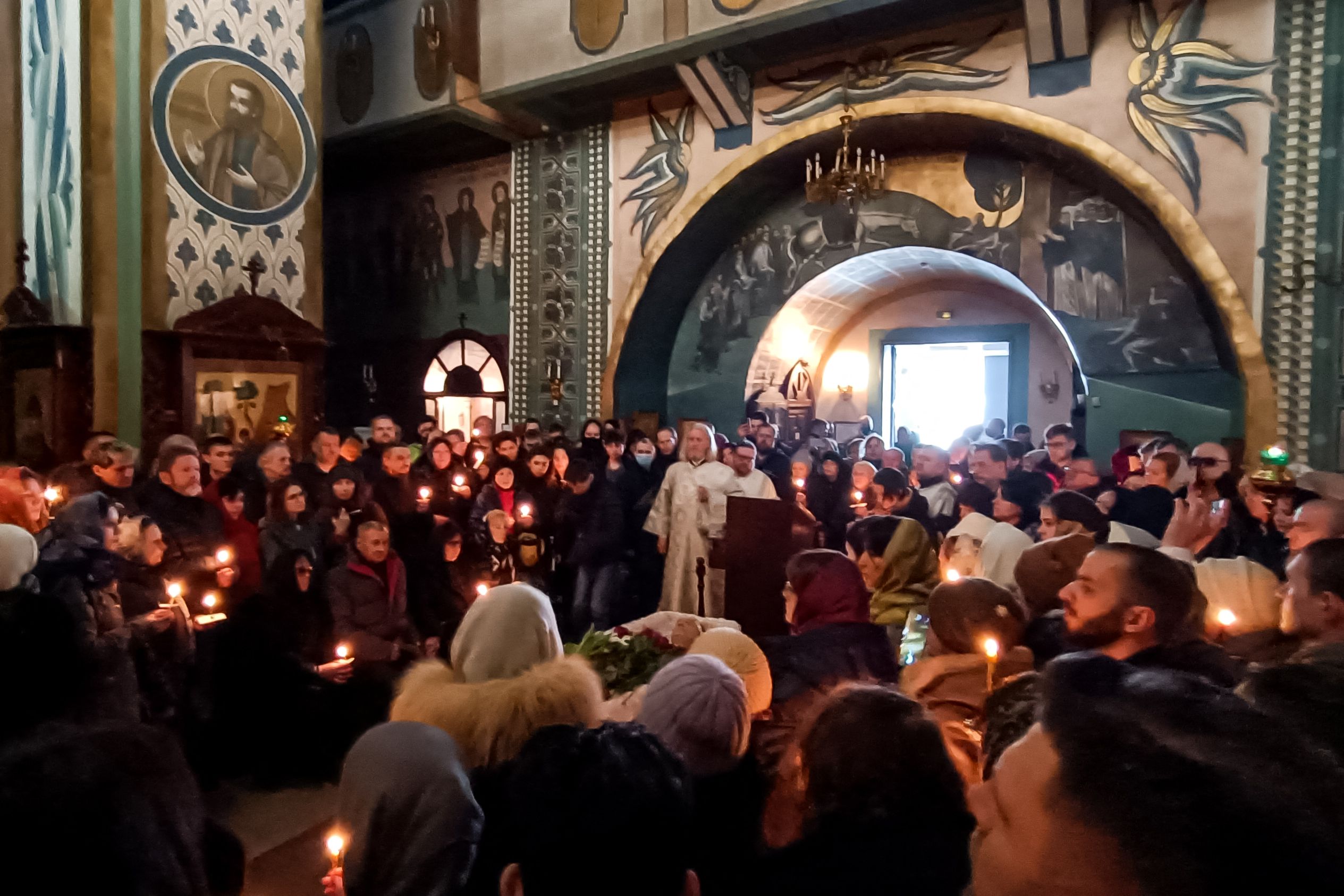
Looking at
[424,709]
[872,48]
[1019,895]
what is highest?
[872,48]

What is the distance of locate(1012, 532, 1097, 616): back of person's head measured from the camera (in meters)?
2.95

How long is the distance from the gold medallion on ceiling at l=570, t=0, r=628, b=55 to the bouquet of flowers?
824cm

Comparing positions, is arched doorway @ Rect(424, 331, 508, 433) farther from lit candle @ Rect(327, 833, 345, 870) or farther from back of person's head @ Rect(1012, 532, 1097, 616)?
lit candle @ Rect(327, 833, 345, 870)

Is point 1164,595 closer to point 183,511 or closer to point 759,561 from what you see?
point 759,561

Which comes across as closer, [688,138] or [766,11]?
[766,11]

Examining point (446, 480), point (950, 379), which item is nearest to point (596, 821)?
point (446, 480)

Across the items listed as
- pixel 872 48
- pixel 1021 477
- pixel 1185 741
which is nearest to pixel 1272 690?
pixel 1185 741

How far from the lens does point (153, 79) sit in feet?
28.2

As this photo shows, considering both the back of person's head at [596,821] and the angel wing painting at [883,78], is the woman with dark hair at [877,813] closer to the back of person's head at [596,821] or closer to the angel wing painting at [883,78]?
the back of person's head at [596,821]

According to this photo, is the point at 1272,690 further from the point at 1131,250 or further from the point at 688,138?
the point at 688,138

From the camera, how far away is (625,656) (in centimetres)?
320

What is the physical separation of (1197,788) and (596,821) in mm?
818

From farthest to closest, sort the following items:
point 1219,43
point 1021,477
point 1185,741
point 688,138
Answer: point 688,138
point 1219,43
point 1021,477
point 1185,741

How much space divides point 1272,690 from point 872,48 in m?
9.38
